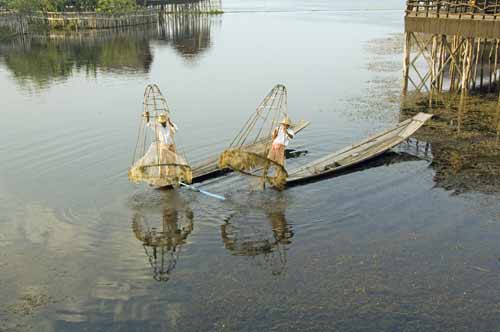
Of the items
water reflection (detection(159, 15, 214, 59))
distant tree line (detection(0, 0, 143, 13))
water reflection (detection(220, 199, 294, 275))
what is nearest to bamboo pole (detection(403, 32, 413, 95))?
water reflection (detection(220, 199, 294, 275))

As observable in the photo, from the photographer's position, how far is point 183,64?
3947 cm

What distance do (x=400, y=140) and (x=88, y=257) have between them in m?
11.3

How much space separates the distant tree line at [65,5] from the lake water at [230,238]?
3543cm

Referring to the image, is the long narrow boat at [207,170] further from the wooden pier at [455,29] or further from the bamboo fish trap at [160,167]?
the wooden pier at [455,29]

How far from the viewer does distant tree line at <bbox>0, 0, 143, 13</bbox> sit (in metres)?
54.9

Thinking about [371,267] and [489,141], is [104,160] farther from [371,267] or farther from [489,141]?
[489,141]

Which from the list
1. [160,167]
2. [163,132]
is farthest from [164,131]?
[160,167]

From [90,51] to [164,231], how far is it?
119ft

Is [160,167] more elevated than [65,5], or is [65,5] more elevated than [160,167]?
[65,5]

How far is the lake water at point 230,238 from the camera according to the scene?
9.43 m

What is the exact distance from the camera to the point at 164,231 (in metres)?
12.7

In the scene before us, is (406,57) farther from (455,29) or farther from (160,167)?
(160,167)

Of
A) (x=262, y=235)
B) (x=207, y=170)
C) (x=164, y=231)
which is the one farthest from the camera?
(x=207, y=170)

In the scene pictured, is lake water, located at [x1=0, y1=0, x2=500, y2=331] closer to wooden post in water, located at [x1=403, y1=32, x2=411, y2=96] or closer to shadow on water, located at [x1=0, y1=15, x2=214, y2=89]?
wooden post in water, located at [x1=403, y1=32, x2=411, y2=96]
